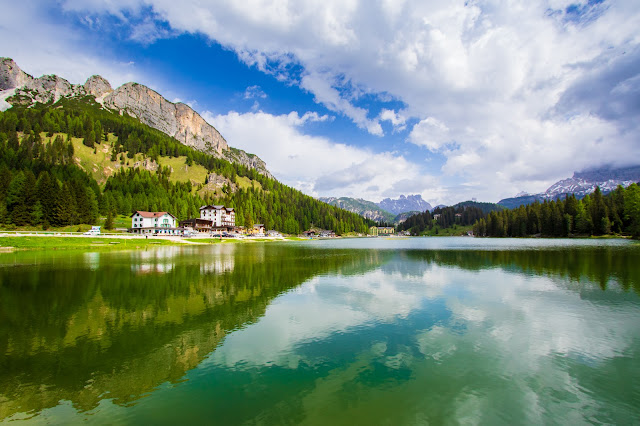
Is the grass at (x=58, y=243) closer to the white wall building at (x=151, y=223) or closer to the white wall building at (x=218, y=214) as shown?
the white wall building at (x=151, y=223)

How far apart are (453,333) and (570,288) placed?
717 inches

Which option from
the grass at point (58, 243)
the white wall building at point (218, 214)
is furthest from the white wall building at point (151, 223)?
the grass at point (58, 243)

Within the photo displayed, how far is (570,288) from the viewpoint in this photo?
26609mm

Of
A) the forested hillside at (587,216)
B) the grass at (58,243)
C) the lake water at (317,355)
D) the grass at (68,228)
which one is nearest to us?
the lake water at (317,355)

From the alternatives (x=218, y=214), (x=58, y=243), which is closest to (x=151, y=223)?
(x=218, y=214)

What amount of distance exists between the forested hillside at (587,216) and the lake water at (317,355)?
11548 centimetres

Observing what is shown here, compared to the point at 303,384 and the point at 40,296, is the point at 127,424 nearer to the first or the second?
the point at 303,384

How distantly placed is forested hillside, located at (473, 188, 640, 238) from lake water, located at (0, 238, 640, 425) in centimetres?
11548

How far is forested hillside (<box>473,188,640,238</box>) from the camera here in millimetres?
107750

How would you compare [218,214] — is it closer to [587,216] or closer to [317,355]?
[317,355]

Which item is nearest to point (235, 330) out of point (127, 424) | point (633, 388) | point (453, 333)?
point (127, 424)

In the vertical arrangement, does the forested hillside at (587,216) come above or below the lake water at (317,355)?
above

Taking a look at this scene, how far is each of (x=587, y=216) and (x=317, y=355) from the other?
16286 centimetres

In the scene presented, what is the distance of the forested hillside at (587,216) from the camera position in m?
108
